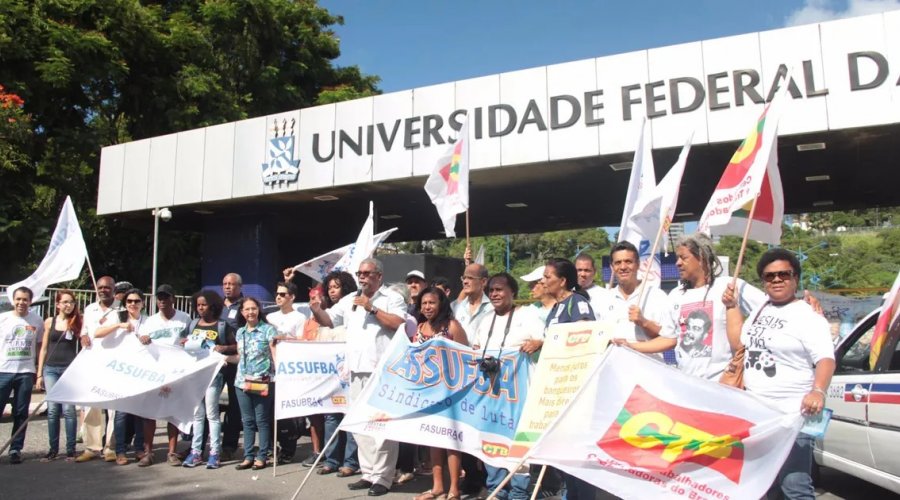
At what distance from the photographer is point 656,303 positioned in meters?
5.18

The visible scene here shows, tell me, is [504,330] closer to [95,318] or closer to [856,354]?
[856,354]

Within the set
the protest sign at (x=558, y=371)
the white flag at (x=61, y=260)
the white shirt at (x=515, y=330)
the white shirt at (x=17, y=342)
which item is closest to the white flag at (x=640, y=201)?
the white shirt at (x=515, y=330)

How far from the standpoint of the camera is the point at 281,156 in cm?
1564

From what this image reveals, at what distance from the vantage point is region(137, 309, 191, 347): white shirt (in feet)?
25.0

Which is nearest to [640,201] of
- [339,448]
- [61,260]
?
[339,448]

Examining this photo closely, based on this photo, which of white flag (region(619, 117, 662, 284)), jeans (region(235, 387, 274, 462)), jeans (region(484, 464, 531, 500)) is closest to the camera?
jeans (region(484, 464, 531, 500))

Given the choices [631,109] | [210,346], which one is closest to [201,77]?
[631,109]

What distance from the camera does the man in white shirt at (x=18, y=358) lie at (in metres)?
7.54

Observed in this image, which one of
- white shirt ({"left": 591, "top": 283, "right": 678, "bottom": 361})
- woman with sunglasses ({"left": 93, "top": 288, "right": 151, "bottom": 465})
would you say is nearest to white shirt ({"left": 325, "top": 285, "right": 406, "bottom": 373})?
white shirt ({"left": 591, "top": 283, "right": 678, "bottom": 361})

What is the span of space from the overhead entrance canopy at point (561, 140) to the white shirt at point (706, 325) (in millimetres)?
4744

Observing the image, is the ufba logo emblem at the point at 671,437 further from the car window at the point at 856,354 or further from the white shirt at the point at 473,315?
the car window at the point at 856,354

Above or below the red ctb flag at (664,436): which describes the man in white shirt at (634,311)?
above

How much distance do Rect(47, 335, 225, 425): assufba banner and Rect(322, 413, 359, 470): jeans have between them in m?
1.31

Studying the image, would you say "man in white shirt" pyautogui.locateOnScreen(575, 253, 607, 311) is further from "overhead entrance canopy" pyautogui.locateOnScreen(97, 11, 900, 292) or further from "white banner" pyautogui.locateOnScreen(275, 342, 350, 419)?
"overhead entrance canopy" pyautogui.locateOnScreen(97, 11, 900, 292)
